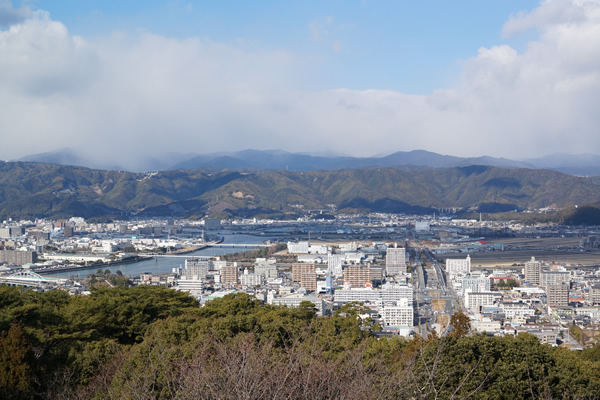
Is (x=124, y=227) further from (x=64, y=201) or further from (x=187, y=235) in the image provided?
(x=64, y=201)

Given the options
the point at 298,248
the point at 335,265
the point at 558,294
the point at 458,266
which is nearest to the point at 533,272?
the point at 458,266

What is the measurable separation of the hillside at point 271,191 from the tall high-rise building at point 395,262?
860 inches

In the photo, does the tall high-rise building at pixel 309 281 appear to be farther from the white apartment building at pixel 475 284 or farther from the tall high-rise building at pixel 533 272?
the tall high-rise building at pixel 533 272

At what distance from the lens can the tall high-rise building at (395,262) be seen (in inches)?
588

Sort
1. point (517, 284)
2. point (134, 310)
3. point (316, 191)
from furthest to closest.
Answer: point (316, 191)
point (517, 284)
point (134, 310)

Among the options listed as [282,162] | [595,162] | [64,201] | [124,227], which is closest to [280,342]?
[124,227]

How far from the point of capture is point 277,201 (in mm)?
42562

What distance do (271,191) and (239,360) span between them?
139ft

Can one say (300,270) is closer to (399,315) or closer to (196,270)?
(196,270)

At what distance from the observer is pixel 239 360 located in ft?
8.67

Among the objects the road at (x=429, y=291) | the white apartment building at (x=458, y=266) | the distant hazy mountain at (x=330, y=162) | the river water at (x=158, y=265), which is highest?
the distant hazy mountain at (x=330, y=162)

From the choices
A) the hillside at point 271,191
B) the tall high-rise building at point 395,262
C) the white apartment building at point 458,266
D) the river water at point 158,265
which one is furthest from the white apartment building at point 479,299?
the hillside at point 271,191

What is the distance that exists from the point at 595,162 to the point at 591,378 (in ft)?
341

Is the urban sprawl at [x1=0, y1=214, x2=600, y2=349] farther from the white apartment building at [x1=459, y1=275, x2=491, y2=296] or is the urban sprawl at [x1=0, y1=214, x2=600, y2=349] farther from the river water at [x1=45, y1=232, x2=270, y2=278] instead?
the river water at [x1=45, y1=232, x2=270, y2=278]
